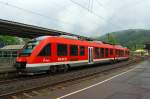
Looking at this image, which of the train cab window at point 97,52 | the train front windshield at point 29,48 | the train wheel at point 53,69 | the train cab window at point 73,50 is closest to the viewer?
the train front windshield at point 29,48

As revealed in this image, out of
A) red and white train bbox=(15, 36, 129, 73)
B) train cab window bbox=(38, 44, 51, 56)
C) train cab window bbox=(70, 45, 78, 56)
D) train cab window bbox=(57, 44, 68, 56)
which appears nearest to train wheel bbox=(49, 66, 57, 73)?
red and white train bbox=(15, 36, 129, 73)

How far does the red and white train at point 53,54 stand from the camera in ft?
66.0

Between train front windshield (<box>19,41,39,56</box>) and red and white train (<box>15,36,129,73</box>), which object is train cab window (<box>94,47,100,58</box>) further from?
train front windshield (<box>19,41,39,56</box>)

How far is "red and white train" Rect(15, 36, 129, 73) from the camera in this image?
66.0ft

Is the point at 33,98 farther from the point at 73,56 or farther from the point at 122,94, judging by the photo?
the point at 73,56

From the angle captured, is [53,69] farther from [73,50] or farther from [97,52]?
[97,52]

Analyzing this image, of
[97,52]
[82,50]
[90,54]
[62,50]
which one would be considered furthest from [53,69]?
[97,52]

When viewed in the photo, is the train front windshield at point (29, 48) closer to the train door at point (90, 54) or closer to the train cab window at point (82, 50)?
the train cab window at point (82, 50)

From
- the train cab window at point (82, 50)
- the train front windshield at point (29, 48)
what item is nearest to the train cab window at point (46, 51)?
the train front windshield at point (29, 48)

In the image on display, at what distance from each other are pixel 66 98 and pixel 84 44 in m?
17.2

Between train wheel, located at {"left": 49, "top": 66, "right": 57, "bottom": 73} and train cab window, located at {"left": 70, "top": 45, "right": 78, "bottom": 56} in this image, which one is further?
train cab window, located at {"left": 70, "top": 45, "right": 78, "bottom": 56}

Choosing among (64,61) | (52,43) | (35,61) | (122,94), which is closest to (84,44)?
(64,61)

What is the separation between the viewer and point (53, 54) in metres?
22.0

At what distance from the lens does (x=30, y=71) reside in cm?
1983
